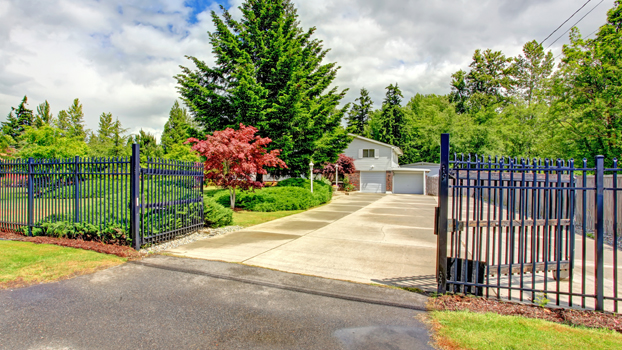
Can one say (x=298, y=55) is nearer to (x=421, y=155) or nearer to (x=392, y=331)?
(x=392, y=331)

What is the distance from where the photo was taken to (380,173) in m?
32.4

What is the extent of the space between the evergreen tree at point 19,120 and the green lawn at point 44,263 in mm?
63877

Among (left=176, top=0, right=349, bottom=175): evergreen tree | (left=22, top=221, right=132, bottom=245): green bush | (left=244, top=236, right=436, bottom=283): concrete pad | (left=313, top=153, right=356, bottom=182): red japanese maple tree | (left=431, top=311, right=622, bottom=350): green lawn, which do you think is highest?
(left=176, top=0, right=349, bottom=175): evergreen tree

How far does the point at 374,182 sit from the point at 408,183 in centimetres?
342

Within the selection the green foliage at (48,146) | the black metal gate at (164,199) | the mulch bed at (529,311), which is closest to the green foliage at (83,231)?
the black metal gate at (164,199)

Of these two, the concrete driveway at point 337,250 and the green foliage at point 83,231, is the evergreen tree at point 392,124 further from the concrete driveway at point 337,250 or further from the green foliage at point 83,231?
the green foliage at point 83,231

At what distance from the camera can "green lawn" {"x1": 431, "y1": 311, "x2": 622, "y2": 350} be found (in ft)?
10.4

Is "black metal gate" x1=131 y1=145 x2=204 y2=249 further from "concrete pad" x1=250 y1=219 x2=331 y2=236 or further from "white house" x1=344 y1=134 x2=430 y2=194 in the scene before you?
"white house" x1=344 y1=134 x2=430 y2=194

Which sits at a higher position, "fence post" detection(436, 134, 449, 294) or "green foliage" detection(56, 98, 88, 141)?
"green foliage" detection(56, 98, 88, 141)

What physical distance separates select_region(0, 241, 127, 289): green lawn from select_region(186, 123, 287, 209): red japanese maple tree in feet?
21.2

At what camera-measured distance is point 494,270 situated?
4387mm

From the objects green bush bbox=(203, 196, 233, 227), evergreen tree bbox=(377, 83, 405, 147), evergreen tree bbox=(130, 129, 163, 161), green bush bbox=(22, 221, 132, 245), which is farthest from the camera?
evergreen tree bbox=(377, 83, 405, 147)

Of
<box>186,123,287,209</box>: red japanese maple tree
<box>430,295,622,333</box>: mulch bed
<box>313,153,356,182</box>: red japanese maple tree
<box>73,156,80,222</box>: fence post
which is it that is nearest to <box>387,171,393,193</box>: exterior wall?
<box>313,153,356,182</box>: red japanese maple tree

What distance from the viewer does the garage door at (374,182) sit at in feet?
106
